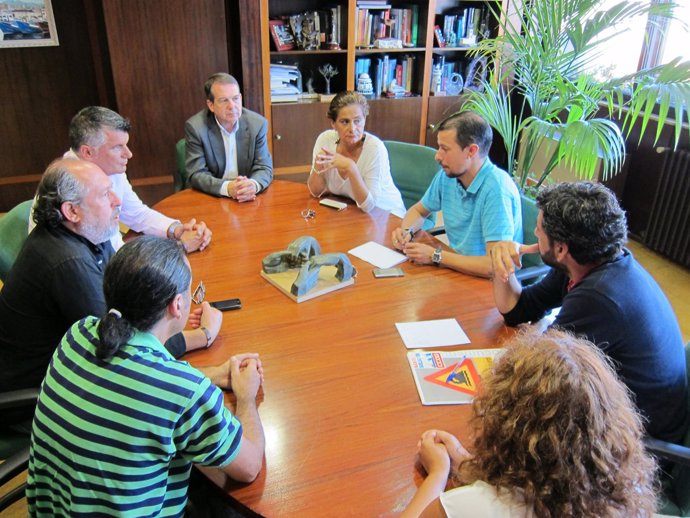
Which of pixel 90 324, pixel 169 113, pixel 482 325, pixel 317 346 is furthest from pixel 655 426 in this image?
pixel 169 113

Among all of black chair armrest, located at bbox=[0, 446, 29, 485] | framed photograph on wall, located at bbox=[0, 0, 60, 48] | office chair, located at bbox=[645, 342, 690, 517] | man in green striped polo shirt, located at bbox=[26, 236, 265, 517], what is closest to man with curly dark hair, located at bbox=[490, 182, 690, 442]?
office chair, located at bbox=[645, 342, 690, 517]

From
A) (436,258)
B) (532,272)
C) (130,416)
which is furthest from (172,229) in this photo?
(532,272)

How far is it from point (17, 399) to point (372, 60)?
11.8 feet

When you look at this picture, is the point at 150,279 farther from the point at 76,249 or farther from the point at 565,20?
the point at 565,20

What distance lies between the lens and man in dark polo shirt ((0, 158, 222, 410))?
1.46 m

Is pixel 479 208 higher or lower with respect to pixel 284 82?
lower

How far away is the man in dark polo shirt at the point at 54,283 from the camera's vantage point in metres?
1.46

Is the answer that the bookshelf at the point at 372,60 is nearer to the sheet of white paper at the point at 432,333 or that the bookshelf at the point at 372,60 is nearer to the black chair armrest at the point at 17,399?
the sheet of white paper at the point at 432,333

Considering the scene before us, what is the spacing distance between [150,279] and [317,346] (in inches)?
22.9

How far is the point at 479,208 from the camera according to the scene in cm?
215

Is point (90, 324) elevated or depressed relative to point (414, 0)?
depressed

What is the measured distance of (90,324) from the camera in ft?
3.69

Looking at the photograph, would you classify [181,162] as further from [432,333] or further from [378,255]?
[432,333]

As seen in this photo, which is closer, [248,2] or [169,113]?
[248,2]
